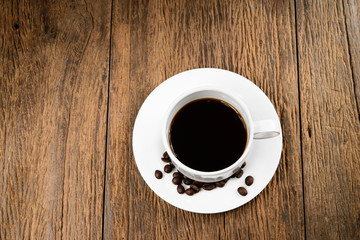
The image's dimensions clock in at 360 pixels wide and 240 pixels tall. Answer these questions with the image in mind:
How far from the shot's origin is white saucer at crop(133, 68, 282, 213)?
70 centimetres

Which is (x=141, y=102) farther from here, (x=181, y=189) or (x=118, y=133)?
(x=181, y=189)

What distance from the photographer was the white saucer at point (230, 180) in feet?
2.31

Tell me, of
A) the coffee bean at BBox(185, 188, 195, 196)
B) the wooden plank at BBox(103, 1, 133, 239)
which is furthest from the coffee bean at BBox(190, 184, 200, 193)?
the wooden plank at BBox(103, 1, 133, 239)

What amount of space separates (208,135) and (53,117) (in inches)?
19.9

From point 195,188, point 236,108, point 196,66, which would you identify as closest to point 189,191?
point 195,188

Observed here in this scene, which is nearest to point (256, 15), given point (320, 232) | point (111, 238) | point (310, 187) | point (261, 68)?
point (261, 68)

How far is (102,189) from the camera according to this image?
2.77 ft

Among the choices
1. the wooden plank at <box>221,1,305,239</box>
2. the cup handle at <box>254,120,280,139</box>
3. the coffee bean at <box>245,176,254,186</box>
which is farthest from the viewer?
the wooden plank at <box>221,1,305,239</box>

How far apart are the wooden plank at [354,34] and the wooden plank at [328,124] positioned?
0.01m

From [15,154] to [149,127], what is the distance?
0.47 metres

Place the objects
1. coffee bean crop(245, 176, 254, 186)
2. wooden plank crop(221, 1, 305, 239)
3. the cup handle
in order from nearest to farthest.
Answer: the cup handle
coffee bean crop(245, 176, 254, 186)
wooden plank crop(221, 1, 305, 239)

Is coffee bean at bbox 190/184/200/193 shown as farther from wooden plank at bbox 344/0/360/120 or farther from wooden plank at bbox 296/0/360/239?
wooden plank at bbox 344/0/360/120

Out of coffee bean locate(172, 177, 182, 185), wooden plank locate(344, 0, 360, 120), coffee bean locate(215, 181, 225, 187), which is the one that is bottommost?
coffee bean locate(215, 181, 225, 187)

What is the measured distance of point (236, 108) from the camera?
67cm
